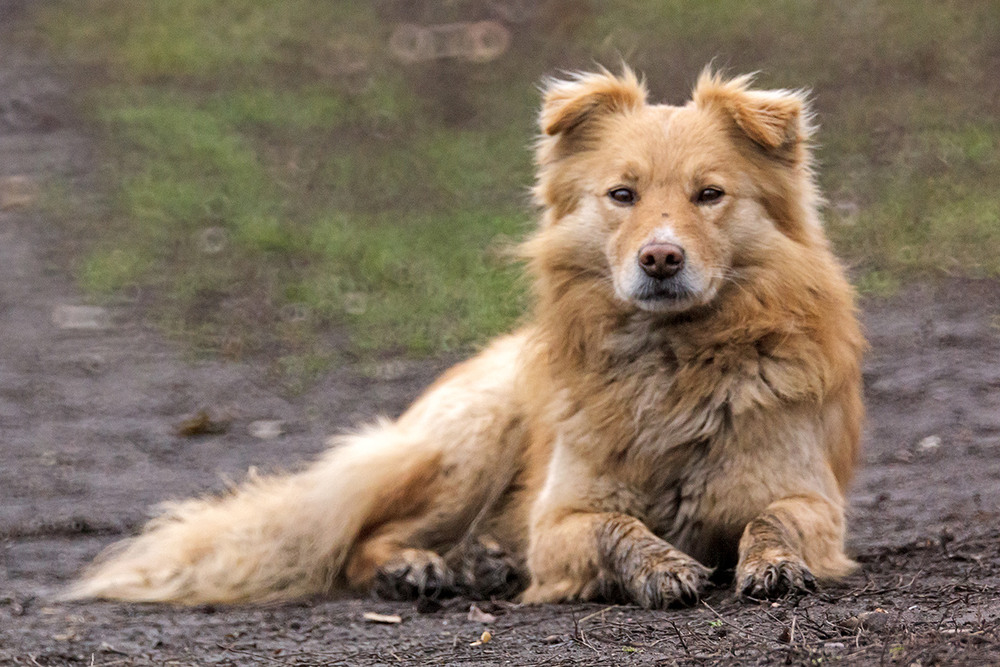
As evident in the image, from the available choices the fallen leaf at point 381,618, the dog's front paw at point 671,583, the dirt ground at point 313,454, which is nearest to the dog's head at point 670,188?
the dog's front paw at point 671,583

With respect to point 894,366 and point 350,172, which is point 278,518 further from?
point 350,172

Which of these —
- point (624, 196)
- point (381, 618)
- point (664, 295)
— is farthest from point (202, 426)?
point (664, 295)

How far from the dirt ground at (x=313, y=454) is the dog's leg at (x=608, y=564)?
4.2 inches

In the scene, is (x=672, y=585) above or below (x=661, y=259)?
below

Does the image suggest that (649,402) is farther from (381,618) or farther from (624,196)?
(381,618)

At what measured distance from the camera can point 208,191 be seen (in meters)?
11.9

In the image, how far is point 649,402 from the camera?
198 inches

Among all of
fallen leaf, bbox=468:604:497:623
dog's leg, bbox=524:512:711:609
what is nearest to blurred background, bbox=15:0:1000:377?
dog's leg, bbox=524:512:711:609

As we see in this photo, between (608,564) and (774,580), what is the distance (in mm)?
641

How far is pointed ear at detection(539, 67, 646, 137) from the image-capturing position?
5.33 m

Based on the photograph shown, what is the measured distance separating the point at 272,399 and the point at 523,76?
6.17 meters

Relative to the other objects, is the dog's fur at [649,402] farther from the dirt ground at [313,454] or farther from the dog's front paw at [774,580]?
the dirt ground at [313,454]

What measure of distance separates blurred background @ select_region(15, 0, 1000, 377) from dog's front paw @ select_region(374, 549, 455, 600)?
3410 millimetres

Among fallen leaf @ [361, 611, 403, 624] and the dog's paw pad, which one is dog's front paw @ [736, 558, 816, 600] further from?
fallen leaf @ [361, 611, 403, 624]
